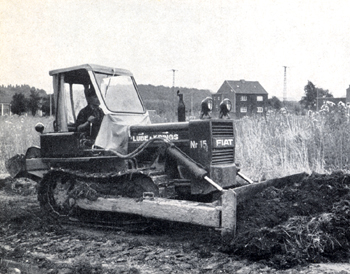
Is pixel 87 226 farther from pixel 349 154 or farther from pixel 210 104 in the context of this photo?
pixel 349 154

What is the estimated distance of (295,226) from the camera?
4.91 metres

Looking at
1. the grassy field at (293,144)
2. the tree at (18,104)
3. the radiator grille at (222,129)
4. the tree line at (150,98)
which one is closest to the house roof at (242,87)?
the tree line at (150,98)

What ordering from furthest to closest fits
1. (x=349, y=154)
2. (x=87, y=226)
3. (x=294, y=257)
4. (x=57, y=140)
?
1. (x=349, y=154)
2. (x=57, y=140)
3. (x=87, y=226)
4. (x=294, y=257)

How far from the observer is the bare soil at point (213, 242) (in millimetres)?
4570

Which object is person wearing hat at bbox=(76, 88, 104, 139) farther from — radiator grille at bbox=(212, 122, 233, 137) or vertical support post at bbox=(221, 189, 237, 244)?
vertical support post at bbox=(221, 189, 237, 244)

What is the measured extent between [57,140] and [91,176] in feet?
3.70

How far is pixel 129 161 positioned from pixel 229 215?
7.03ft

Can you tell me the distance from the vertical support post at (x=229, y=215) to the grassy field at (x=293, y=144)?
4758 mm

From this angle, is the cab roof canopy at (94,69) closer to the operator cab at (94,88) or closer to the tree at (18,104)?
the operator cab at (94,88)

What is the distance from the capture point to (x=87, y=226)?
21.8ft

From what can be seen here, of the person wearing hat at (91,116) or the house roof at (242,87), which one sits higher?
the house roof at (242,87)

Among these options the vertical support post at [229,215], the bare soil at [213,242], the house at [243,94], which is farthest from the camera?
the house at [243,94]

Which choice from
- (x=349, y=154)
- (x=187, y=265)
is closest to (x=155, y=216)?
(x=187, y=265)

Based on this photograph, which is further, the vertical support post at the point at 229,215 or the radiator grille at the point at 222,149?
the radiator grille at the point at 222,149
